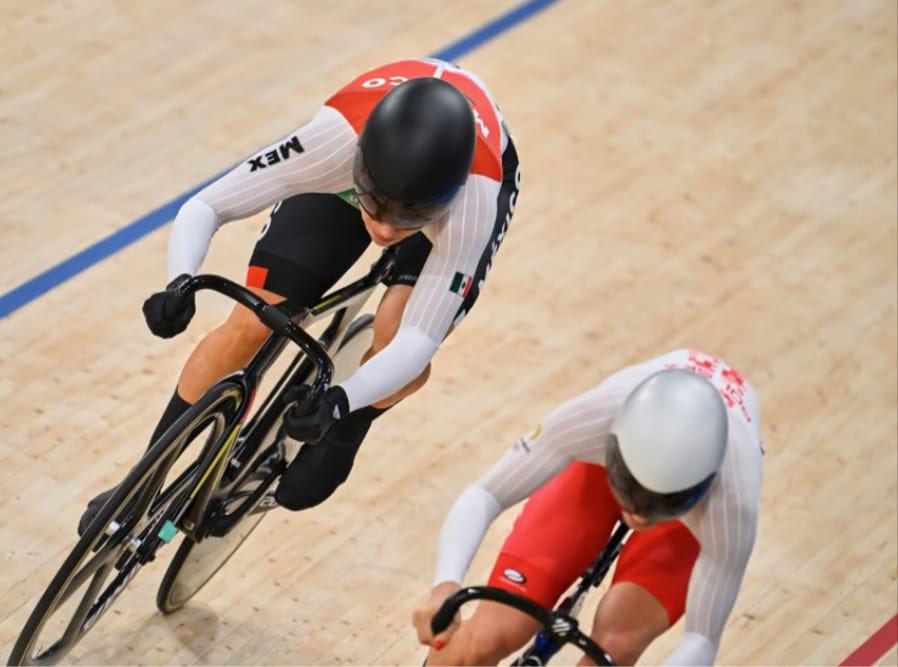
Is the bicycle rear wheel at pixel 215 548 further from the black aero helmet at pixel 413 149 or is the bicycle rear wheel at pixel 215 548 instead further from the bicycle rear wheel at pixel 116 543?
the black aero helmet at pixel 413 149

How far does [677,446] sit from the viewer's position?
236 centimetres

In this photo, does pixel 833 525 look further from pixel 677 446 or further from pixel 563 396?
pixel 677 446

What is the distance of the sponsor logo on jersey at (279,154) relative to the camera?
124 inches

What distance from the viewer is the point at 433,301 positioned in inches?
122

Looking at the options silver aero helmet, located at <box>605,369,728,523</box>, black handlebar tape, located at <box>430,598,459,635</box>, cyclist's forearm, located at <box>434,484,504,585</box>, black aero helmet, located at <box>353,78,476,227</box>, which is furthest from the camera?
black aero helmet, located at <box>353,78,476,227</box>

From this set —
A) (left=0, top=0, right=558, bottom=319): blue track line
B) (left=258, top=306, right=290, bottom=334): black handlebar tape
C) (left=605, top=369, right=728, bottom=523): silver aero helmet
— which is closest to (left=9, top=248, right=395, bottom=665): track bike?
(left=258, top=306, right=290, bottom=334): black handlebar tape

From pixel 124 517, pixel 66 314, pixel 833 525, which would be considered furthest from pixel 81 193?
pixel 833 525

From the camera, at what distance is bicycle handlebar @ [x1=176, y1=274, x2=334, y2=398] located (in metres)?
2.98

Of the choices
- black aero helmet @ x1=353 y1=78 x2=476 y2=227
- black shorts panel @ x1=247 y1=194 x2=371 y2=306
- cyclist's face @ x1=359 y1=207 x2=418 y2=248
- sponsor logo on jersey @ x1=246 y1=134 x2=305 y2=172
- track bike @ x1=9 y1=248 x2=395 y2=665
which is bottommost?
track bike @ x1=9 y1=248 x2=395 y2=665

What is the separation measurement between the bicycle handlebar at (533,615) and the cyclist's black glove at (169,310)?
32.6 inches

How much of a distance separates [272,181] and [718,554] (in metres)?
1.21

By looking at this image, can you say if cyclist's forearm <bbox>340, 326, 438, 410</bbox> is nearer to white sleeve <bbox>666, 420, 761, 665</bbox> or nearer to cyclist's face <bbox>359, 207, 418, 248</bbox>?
cyclist's face <bbox>359, 207, 418, 248</bbox>

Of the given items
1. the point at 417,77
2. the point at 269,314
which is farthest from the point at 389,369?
the point at 417,77

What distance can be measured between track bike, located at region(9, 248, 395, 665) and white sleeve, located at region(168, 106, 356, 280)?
0.15 metres
